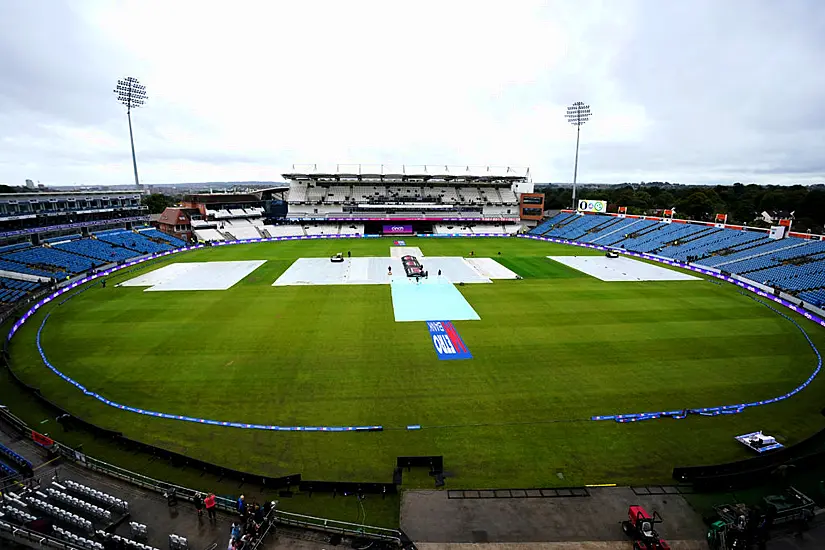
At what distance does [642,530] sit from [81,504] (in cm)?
1486

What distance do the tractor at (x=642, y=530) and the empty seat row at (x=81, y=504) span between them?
45.2ft

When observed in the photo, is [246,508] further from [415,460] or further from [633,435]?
[633,435]

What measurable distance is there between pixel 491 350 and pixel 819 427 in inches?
540

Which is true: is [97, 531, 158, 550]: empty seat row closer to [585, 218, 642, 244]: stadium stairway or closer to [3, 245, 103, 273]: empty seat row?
[3, 245, 103, 273]: empty seat row

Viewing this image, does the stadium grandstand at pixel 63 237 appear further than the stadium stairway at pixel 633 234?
No

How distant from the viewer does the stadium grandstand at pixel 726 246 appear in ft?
117

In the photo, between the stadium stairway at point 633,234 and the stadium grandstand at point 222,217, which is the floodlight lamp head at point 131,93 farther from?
the stadium stairway at point 633,234

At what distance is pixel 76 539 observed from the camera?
999 centimetres

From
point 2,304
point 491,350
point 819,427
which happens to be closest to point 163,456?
point 491,350

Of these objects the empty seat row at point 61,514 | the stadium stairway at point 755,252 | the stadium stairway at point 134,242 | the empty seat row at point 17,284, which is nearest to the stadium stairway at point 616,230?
the stadium stairway at point 755,252

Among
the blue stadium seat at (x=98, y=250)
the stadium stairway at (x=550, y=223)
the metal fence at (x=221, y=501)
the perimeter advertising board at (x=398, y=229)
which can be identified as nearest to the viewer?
the metal fence at (x=221, y=501)

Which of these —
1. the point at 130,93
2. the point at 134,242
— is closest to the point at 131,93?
the point at 130,93

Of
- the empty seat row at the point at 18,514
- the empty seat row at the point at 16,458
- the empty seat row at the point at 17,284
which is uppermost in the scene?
the empty seat row at the point at 17,284

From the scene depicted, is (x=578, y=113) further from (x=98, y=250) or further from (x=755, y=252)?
(x=98, y=250)
